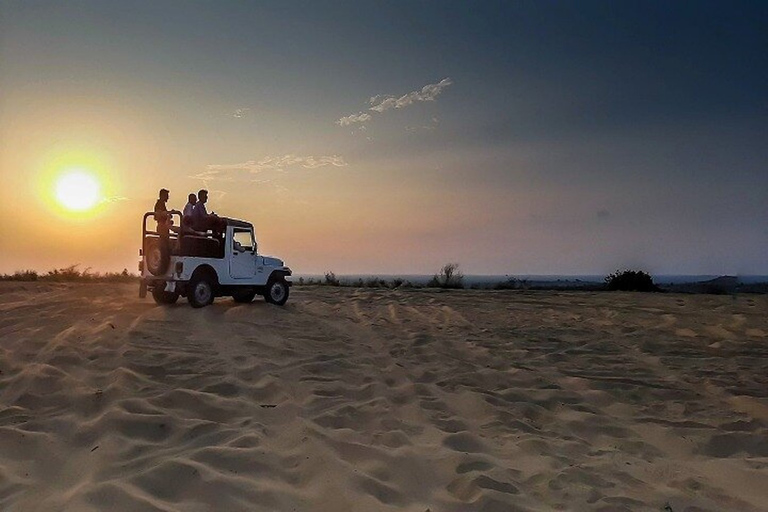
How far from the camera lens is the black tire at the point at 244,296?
12.5 m

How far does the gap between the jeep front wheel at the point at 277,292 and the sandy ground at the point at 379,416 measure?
3445 mm

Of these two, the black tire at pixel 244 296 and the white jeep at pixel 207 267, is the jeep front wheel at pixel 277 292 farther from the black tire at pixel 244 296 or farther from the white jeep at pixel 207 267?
the black tire at pixel 244 296

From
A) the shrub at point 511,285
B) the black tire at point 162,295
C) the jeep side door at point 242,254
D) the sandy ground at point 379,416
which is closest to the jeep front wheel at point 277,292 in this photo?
the jeep side door at point 242,254

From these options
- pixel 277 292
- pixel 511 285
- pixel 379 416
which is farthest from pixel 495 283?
pixel 379 416

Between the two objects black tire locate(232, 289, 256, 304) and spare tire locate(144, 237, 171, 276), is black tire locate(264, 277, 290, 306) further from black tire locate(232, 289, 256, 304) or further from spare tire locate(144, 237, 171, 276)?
spare tire locate(144, 237, 171, 276)

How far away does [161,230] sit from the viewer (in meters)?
11.3

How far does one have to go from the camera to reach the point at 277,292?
12898 mm

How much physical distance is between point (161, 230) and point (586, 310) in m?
8.81

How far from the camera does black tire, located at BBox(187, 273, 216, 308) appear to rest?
36.7 ft

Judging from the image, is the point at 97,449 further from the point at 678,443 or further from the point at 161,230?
the point at 161,230

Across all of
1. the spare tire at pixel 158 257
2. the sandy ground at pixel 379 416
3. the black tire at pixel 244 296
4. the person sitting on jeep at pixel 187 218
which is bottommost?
the sandy ground at pixel 379 416

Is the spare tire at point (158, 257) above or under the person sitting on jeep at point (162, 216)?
under

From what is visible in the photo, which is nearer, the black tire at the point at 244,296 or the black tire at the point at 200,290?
the black tire at the point at 200,290

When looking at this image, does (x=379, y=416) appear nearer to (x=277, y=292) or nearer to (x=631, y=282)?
(x=277, y=292)
